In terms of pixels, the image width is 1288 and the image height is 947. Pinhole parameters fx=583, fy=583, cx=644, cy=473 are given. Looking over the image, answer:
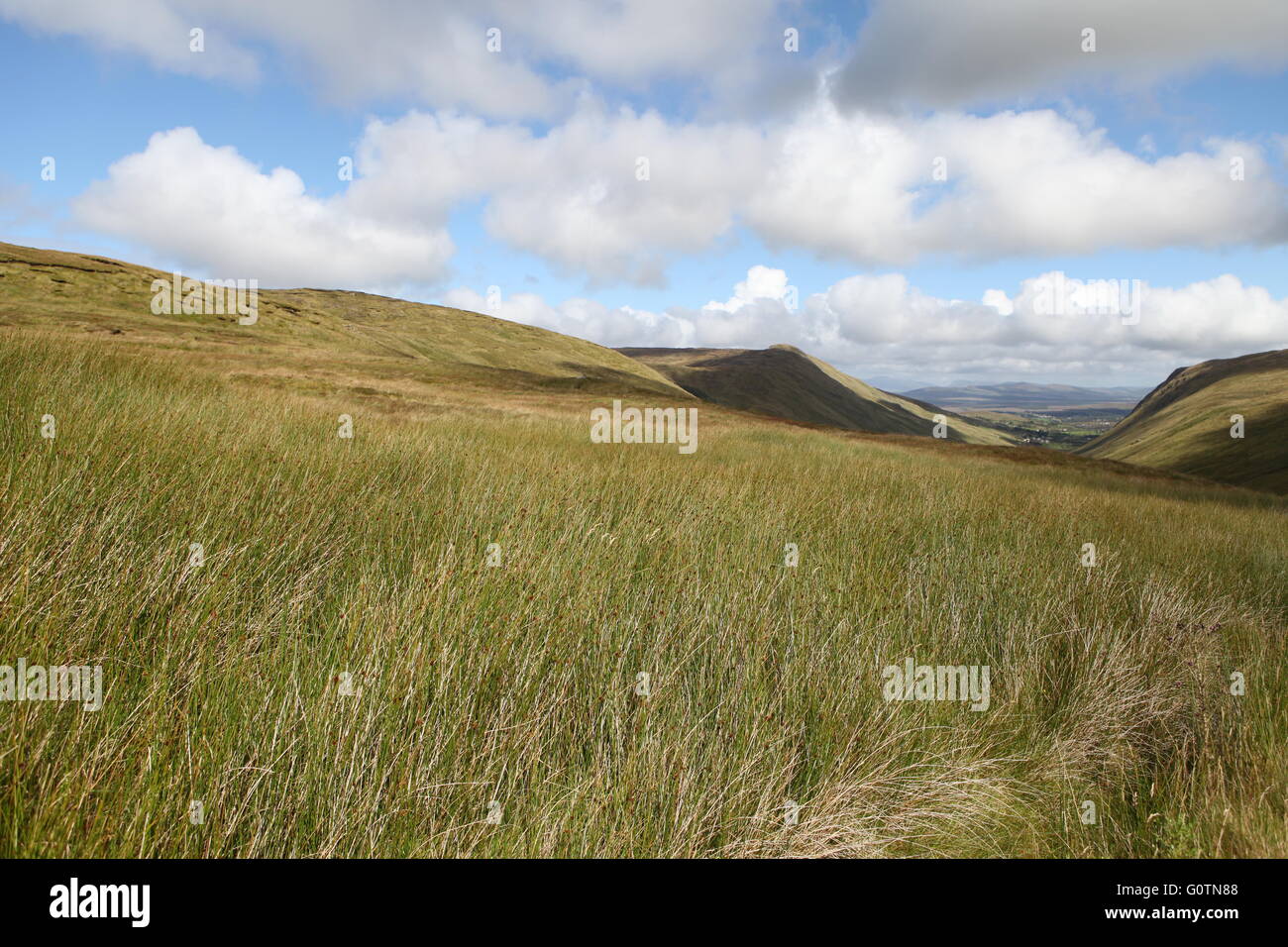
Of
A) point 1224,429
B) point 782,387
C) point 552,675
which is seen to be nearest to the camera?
point 552,675

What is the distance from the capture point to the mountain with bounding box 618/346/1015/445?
10875 centimetres

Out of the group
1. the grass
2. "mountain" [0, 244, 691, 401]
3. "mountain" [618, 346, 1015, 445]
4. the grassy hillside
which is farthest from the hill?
"mountain" [618, 346, 1015, 445]

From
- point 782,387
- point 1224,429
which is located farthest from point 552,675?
point 782,387

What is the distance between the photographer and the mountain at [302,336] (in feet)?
105

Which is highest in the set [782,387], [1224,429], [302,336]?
[782,387]

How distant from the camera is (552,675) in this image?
287cm

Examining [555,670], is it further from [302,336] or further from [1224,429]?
[1224,429]

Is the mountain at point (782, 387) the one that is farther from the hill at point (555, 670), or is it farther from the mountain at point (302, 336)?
the hill at point (555, 670)

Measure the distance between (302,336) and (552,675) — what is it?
61769 millimetres

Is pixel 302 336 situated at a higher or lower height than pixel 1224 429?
higher

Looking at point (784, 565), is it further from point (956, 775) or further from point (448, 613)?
point (448, 613)

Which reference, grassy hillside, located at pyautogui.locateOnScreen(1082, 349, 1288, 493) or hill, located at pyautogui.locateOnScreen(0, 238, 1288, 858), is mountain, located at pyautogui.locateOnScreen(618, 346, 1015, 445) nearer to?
grassy hillside, located at pyautogui.locateOnScreen(1082, 349, 1288, 493)

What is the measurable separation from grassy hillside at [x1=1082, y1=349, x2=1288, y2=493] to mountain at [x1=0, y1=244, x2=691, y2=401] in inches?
2384

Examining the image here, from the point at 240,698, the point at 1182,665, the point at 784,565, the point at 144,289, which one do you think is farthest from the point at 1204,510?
the point at 144,289
